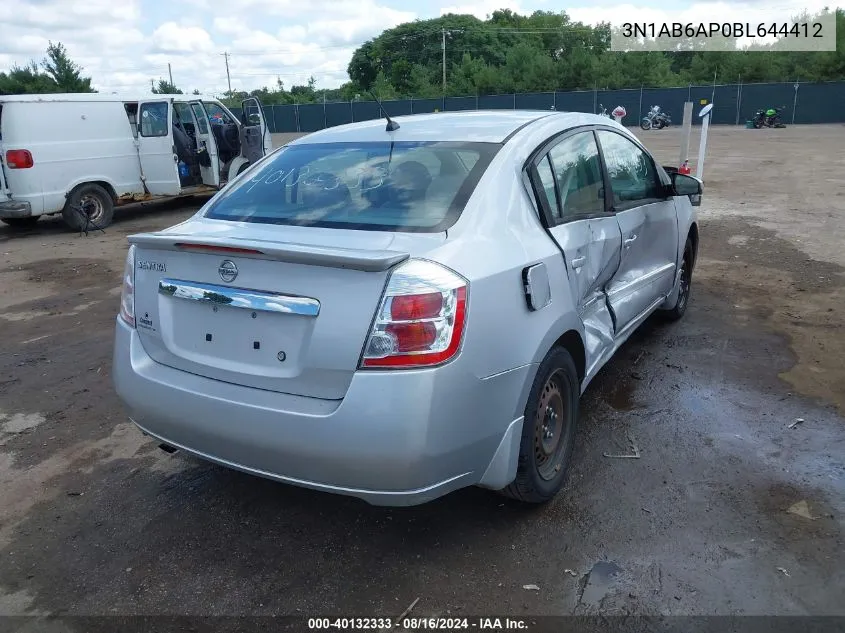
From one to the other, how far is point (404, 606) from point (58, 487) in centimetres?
199

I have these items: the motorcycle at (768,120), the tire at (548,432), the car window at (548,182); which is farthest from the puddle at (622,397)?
the motorcycle at (768,120)

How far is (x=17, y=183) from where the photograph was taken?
9.88 m

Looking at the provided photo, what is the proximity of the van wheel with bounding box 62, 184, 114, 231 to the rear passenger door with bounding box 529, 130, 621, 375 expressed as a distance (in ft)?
30.7

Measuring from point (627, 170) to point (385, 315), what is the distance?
2.53 m

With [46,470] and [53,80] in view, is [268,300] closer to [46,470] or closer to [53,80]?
[46,470]

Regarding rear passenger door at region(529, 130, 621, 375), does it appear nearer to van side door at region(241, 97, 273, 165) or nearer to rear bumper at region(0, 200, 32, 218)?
rear bumper at region(0, 200, 32, 218)

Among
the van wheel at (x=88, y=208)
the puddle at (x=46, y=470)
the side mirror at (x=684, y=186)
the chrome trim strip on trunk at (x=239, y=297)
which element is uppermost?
the side mirror at (x=684, y=186)

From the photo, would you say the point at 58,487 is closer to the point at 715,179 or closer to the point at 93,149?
the point at 93,149

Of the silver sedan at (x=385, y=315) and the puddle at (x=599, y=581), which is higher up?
the silver sedan at (x=385, y=315)

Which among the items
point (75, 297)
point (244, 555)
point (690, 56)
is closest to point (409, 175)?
point (244, 555)

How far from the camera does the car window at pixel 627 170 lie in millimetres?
3959

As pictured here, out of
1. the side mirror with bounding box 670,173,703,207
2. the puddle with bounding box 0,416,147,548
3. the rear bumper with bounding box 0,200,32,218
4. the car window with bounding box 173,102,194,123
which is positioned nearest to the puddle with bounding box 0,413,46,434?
the puddle with bounding box 0,416,147,548

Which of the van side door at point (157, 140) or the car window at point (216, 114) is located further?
the car window at point (216, 114)

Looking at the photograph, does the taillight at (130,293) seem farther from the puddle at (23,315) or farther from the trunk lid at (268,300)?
the puddle at (23,315)
